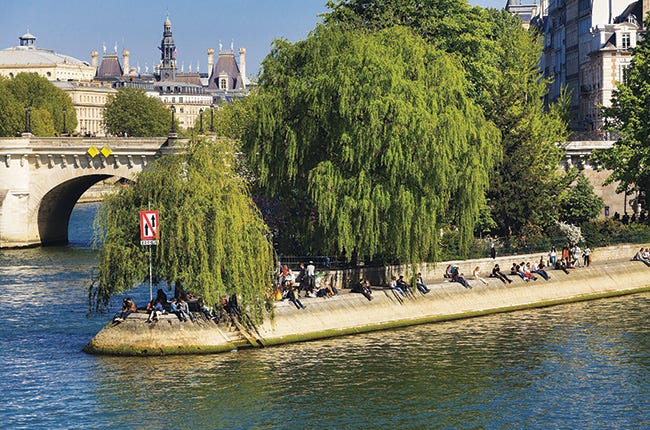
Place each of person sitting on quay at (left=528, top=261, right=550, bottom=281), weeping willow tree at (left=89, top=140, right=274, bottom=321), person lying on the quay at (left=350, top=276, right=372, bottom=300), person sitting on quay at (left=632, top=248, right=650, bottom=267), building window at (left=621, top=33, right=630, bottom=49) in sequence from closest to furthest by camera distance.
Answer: weeping willow tree at (left=89, top=140, right=274, bottom=321)
person lying on the quay at (left=350, top=276, right=372, bottom=300)
person sitting on quay at (left=528, top=261, right=550, bottom=281)
person sitting on quay at (left=632, top=248, right=650, bottom=267)
building window at (left=621, top=33, right=630, bottom=49)

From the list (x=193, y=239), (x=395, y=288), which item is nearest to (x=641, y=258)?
(x=395, y=288)

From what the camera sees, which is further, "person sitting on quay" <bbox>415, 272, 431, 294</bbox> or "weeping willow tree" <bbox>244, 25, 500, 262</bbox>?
"person sitting on quay" <bbox>415, 272, 431, 294</bbox>

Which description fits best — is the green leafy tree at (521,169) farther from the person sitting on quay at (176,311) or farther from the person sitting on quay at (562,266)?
the person sitting on quay at (176,311)

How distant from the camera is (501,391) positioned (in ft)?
154

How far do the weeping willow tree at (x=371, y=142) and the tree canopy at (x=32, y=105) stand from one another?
89.8m

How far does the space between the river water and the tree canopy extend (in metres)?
91.4

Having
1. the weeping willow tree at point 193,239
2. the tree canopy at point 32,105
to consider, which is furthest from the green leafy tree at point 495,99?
the tree canopy at point 32,105

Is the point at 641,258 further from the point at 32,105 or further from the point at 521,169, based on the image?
the point at 32,105

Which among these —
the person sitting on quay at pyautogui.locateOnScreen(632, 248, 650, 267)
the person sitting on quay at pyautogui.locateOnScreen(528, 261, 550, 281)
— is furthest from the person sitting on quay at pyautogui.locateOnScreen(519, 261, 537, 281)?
the person sitting on quay at pyautogui.locateOnScreen(632, 248, 650, 267)

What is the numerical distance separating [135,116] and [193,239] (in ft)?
451

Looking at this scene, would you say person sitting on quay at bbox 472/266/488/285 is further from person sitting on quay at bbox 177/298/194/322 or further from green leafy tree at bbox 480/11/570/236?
person sitting on quay at bbox 177/298/194/322

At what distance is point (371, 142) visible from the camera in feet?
192

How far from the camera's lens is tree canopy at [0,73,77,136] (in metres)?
150

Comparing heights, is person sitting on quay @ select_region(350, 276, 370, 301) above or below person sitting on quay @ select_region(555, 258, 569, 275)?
below
